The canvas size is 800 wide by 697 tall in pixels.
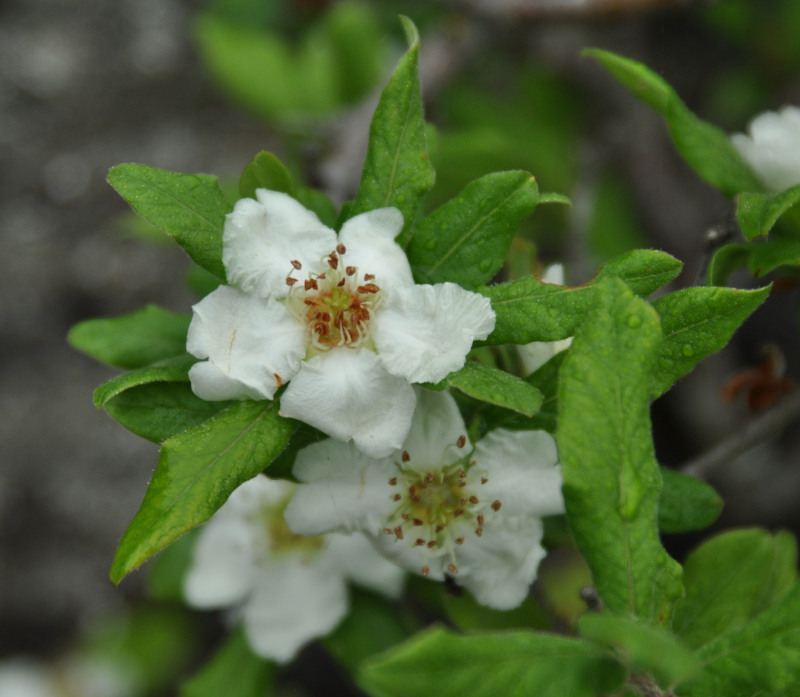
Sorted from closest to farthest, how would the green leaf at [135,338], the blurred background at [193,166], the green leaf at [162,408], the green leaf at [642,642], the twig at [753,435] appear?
the green leaf at [642,642], the green leaf at [162,408], the green leaf at [135,338], the twig at [753,435], the blurred background at [193,166]

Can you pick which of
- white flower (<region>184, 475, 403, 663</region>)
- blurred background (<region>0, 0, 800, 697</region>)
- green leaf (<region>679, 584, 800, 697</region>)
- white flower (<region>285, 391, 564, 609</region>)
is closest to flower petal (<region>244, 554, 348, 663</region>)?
white flower (<region>184, 475, 403, 663</region>)

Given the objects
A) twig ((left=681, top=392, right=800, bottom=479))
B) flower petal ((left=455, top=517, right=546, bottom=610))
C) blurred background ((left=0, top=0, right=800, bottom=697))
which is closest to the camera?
flower petal ((left=455, top=517, right=546, bottom=610))

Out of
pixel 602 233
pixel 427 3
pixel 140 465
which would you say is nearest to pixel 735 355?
pixel 602 233

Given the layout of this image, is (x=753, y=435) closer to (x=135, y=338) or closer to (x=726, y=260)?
(x=726, y=260)

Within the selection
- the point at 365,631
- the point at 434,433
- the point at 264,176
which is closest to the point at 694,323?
the point at 434,433

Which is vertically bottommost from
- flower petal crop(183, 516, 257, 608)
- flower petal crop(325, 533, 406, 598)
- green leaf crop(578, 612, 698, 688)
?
flower petal crop(183, 516, 257, 608)

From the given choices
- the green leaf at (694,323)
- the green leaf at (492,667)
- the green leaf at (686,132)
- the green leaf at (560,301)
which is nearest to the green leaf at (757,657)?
the green leaf at (492,667)

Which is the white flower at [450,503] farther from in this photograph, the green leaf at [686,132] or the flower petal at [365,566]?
the green leaf at [686,132]

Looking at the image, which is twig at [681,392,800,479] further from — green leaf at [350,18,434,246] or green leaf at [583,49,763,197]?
green leaf at [350,18,434,246]
